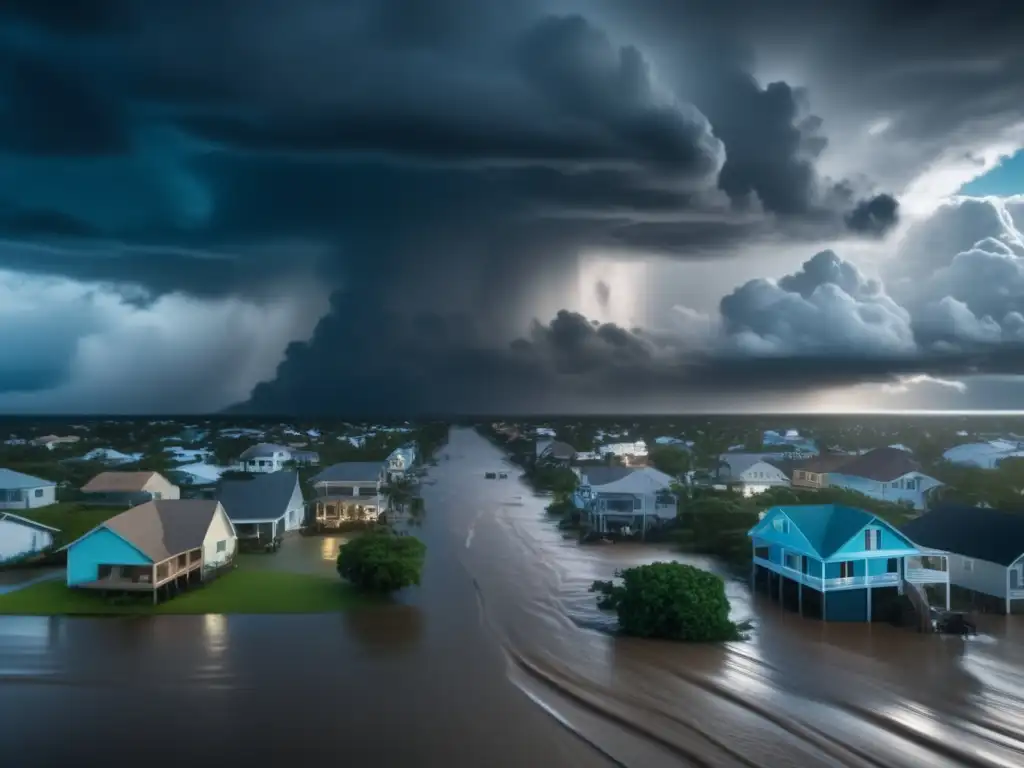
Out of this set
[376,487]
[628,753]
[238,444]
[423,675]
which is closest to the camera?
[628,753]

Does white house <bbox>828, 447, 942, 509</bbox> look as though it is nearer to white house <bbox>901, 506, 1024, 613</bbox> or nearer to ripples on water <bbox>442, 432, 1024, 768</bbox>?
white house <bbox>901, 506, 1024, 613</bbox>

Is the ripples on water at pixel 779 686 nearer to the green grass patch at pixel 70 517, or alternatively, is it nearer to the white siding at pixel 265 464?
the green grass patch at pixel 70 517

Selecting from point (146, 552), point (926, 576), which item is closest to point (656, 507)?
point (926, 576)

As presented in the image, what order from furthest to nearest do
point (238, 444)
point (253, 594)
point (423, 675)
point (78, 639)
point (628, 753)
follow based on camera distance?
1. point (238, 444)
2. point (253, 594)
3. point (78, 639)
4. point (423, 675)
5. point (628, 753)

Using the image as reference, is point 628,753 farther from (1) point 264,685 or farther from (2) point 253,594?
(2) point 253,594

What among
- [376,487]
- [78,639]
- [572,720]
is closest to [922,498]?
[376,487]

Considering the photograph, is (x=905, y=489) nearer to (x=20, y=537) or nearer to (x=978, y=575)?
(x=978, y=575)
